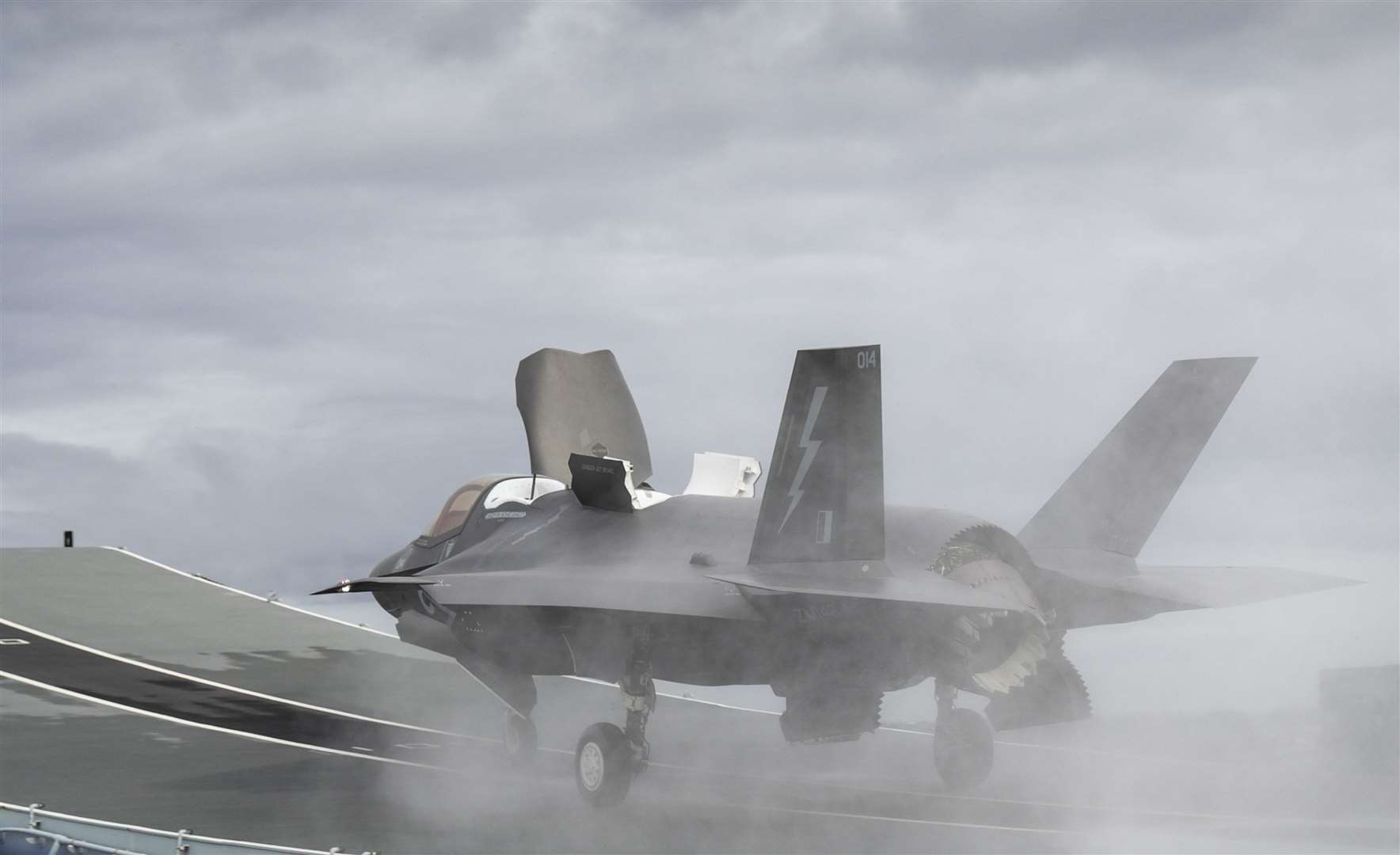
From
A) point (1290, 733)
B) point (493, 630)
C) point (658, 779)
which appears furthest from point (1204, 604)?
point (493, 630)

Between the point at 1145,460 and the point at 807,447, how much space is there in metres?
5.52

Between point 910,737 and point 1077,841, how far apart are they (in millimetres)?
10257

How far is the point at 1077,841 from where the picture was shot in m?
12.7

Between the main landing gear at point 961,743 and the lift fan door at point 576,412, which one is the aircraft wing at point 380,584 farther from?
the main landing gear at point 961,743

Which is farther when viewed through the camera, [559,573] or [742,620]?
Result: [559,573]

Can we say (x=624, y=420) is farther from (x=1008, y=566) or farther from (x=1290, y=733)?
(x=1290, y=733)

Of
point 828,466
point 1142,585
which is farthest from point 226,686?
point 1142,585

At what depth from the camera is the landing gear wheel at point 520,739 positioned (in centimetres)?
1741

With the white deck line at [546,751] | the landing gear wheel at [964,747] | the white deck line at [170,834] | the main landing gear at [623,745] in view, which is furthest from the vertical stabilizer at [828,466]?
the white deck line at [170,834]

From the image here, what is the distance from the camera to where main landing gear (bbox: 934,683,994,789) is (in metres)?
15.8

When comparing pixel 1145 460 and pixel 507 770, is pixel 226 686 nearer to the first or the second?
pixel 507 770

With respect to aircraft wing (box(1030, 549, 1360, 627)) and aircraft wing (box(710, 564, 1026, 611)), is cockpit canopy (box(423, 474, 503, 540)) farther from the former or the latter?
aircraft wing (box(1030, 549, 1360, 627))

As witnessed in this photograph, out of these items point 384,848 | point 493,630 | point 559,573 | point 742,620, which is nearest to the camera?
point 384,848

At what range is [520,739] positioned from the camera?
17438 mm
